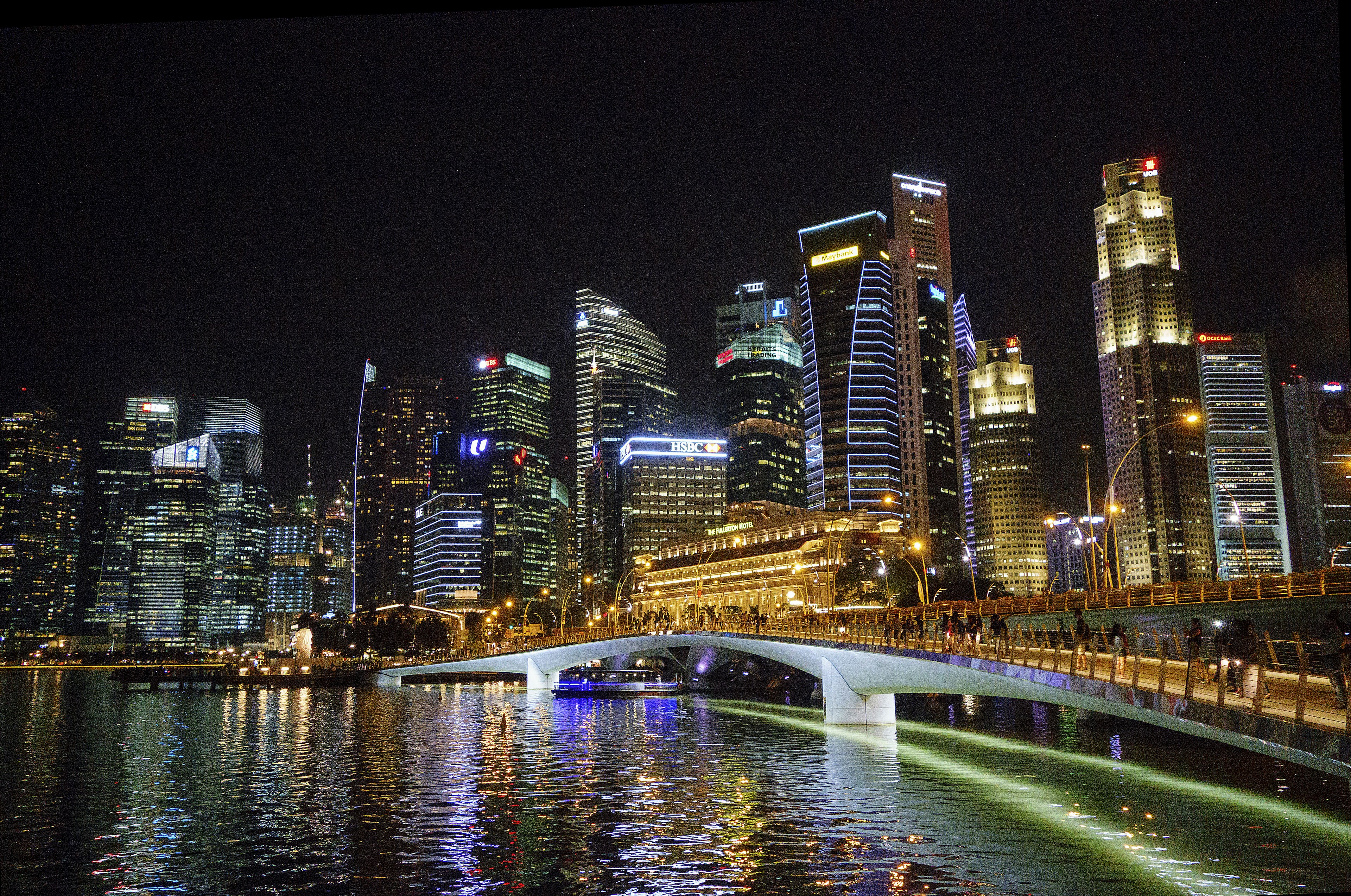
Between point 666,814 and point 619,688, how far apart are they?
90.0 meters

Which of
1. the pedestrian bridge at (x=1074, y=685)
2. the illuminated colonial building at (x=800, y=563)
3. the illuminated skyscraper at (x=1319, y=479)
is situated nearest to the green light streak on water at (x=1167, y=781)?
the pedestrian bridge at (x=1074, y=685)

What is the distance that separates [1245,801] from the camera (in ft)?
109

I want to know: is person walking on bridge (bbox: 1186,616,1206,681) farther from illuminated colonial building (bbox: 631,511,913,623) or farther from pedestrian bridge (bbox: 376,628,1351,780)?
illuminated colonial building (bbox: 631,511,913,623)

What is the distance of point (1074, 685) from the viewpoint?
31469mm

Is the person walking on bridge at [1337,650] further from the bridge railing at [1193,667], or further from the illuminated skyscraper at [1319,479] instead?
the illuminated skyscraper at [1319,479]

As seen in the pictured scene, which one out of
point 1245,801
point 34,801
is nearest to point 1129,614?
point 1245,801

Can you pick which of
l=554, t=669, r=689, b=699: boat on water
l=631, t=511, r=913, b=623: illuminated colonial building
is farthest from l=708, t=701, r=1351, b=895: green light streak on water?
l=631, t=511, r=913, b=623: illuminated colonial building

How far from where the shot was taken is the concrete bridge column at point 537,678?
124125 mm

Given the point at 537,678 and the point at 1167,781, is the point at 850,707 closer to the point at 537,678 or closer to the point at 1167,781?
the point at 1167,781

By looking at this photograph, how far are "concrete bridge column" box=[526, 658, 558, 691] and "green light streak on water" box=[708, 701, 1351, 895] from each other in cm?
6759

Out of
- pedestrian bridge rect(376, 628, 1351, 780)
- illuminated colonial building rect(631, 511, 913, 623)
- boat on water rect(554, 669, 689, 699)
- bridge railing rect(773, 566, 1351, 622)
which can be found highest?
illuminated colonial building rect(631, 511, 913, 623)

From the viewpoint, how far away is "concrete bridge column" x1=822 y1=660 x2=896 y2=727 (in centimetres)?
6594

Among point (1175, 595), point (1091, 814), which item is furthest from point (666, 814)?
point (1175, 595)

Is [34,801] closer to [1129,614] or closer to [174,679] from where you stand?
[1129,614]
